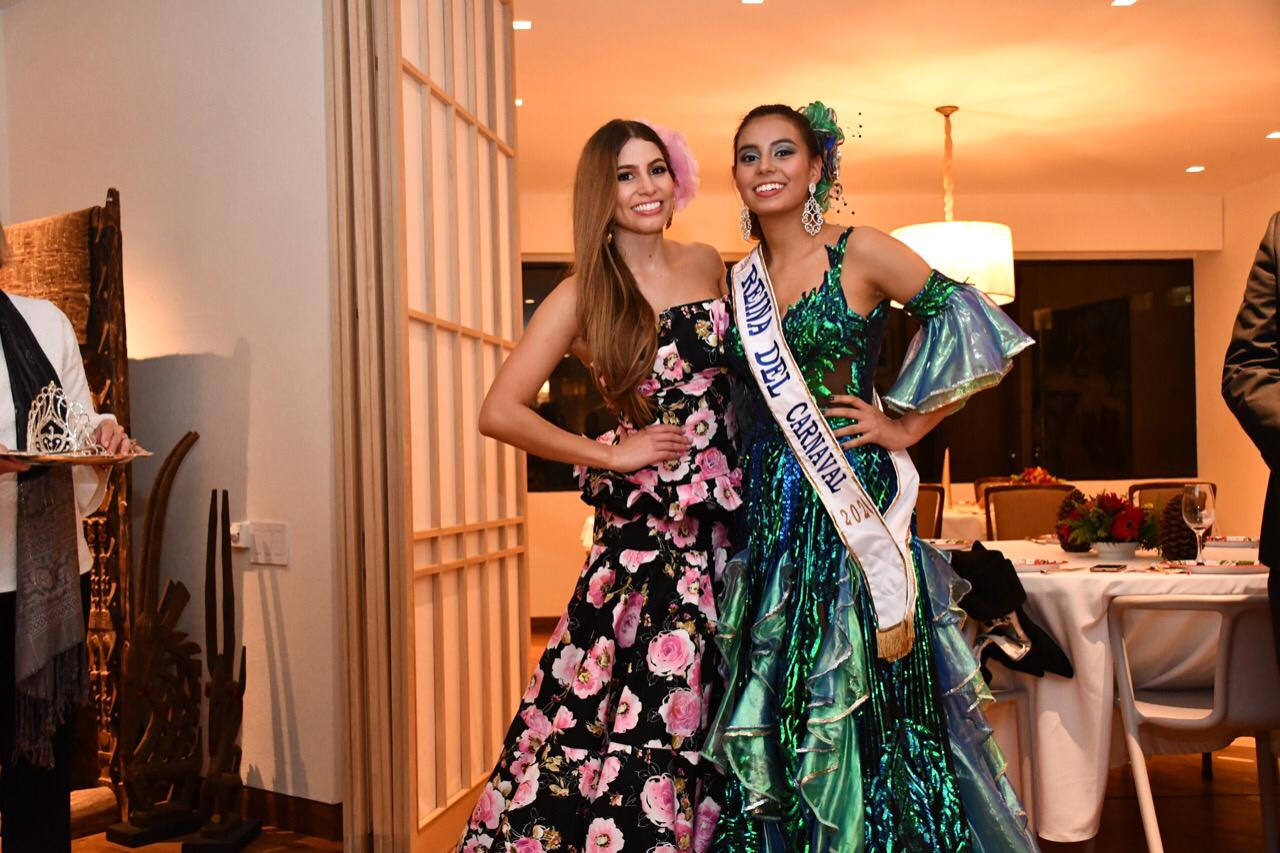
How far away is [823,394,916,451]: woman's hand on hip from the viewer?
5.92ft

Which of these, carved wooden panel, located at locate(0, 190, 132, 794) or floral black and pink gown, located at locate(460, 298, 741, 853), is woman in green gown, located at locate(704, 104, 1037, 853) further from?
carved wooden panel, located at locate(0, 190, 132, 794)

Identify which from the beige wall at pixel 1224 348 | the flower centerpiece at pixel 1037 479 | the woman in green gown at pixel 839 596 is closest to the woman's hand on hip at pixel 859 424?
the woman in green gown at pixel 839 596

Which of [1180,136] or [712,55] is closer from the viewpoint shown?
[712,55]

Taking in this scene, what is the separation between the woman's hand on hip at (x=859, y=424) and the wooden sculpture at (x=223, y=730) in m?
1.74

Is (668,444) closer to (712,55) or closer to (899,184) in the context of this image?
(712,55)

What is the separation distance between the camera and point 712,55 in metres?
4.54

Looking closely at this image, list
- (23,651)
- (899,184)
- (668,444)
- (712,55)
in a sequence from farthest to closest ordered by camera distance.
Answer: (899,184) < (712,55) < (23,651) < (668,444)

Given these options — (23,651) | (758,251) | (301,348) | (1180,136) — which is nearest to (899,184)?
(1180,136)

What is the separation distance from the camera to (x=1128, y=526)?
2.89m

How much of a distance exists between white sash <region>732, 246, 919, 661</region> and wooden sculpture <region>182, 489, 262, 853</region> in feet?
5.50

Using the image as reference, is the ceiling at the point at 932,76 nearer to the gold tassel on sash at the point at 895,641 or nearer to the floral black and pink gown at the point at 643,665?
the floral black and pink gown at the point at 643,665

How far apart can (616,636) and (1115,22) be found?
3.50 metres

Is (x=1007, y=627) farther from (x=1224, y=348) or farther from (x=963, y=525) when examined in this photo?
(x=1224, y=348)

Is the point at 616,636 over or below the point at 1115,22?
below
